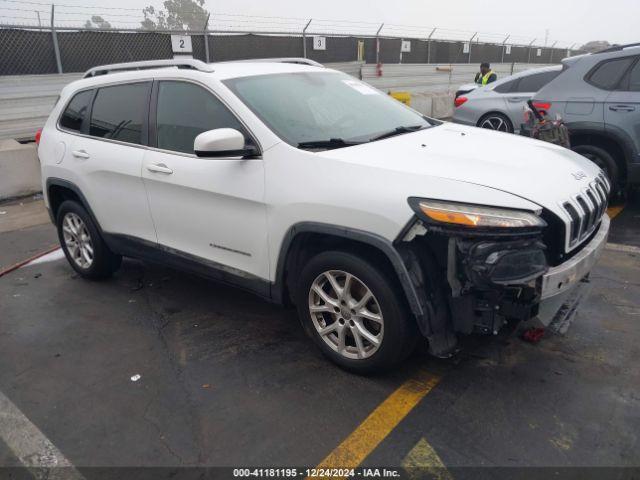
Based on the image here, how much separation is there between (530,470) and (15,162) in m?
8.04

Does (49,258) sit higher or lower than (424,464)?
lower

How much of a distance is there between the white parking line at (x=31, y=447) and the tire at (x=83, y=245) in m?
1.79

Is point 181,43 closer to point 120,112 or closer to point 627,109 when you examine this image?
point 120,112

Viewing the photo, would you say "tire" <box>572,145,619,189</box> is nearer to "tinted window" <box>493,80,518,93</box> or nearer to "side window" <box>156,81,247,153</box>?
"tinted window" <box>493,80,518,93</box>

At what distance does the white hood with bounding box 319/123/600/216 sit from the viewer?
8.73 ft

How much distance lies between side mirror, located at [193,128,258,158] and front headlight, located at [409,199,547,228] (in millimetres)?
1188

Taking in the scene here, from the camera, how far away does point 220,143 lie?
9.92ft

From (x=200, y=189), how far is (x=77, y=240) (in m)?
1.99

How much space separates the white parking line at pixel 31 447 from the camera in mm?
2504

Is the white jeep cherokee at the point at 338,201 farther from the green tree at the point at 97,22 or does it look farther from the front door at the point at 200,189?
the green tree at the point at 97,22

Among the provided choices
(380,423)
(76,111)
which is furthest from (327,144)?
(76,111)

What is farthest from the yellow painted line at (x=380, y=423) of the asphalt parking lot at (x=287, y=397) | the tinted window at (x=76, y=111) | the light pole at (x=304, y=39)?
the light pole at (x=304, y=39)

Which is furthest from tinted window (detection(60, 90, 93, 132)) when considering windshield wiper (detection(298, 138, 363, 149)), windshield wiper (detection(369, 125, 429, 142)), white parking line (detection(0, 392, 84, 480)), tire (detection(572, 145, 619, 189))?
tire (detection(572, 145, 619, 189))

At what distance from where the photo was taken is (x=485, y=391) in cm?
295
